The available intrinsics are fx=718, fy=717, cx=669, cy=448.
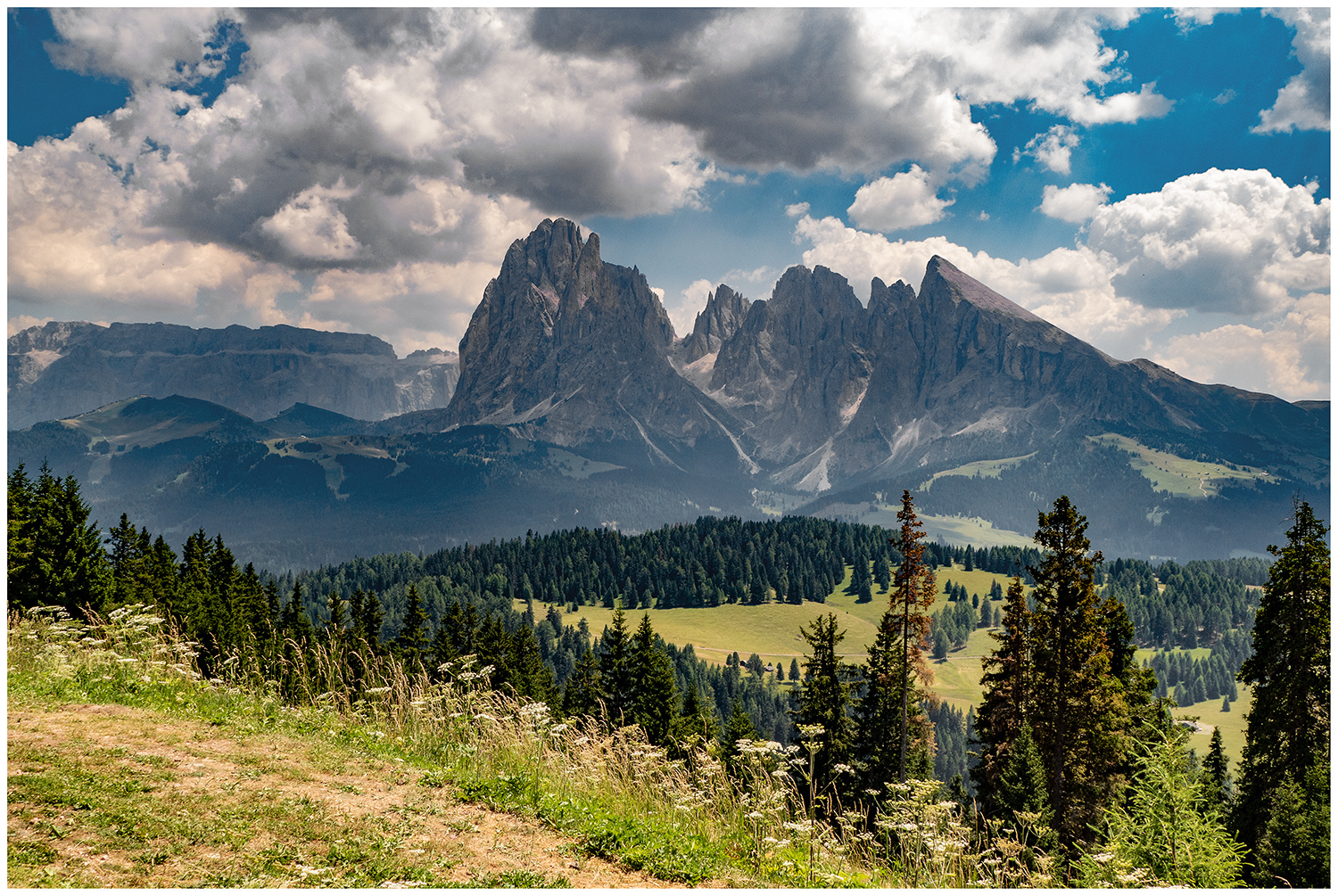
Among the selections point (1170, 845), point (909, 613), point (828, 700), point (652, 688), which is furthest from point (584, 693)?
point (1170, 845)

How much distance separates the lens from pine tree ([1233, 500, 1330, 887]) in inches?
936

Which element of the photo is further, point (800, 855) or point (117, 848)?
point (800, 855)

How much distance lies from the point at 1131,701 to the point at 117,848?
39580 millimetres

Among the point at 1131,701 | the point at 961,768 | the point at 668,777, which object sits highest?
the point at 668,777

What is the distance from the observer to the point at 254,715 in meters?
12.6

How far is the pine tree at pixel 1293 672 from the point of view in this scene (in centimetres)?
2378

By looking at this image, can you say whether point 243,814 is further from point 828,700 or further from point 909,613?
point 828,700

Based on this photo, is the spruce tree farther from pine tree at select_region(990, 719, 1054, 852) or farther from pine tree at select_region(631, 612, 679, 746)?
pine tree at select_region(631, 612, 679, 746)

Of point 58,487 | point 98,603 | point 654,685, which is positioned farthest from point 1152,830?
point 58,487

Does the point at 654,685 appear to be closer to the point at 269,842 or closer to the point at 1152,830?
the point at 1152,830

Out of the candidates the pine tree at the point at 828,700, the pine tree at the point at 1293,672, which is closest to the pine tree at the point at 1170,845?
the pine tree at the point at 1293,672

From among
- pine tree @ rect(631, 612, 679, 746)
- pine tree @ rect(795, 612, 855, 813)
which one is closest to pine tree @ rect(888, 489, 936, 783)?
pine tree @ rect(795, 612, 855, 813)

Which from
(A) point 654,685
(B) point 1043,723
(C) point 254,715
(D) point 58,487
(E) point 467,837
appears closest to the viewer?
(E) point 467,837

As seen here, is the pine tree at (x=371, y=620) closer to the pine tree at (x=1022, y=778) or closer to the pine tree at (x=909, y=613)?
the pine tree at (x=909, y=613)
